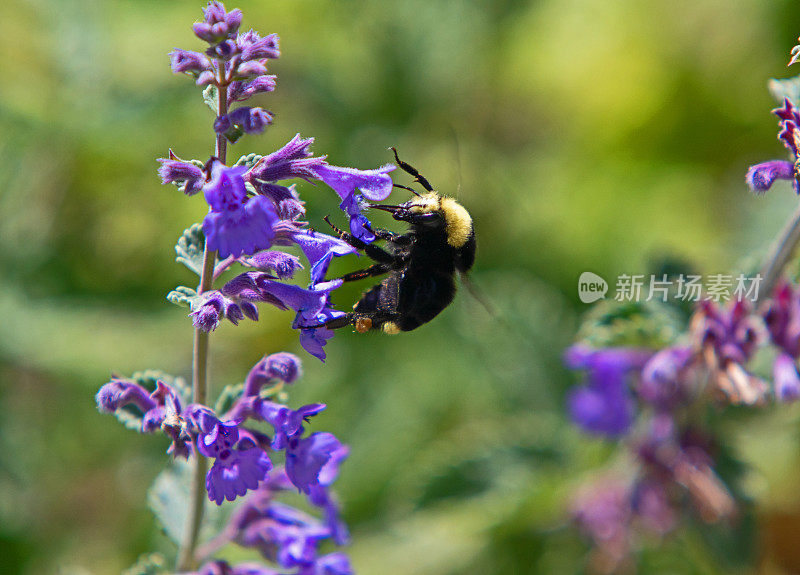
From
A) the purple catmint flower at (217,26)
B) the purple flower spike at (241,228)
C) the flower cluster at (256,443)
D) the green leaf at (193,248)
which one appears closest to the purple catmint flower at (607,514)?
the flower cluster at (256,443)

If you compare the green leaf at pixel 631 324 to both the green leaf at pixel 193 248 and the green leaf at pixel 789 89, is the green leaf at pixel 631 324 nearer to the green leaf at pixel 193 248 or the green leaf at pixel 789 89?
the green leaf at pixel 789 89

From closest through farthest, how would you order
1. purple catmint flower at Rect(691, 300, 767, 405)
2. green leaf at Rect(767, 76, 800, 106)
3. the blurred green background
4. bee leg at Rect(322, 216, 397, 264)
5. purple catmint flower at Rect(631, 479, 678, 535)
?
bee leg at Rect(322, 216, 397, 264) → green leaf at Rect(767, 76, 800, 106) → purple catmint flower at Rect(691, 300, 767, 405) → purple catmint flower at Rect(631, 479, 678, 535) → the blurred green background

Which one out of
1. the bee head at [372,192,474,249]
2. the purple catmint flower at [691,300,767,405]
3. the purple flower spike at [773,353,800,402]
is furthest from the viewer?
the purple catmint flower at [691,300,767,405]

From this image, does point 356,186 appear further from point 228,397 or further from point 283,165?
point 228,397

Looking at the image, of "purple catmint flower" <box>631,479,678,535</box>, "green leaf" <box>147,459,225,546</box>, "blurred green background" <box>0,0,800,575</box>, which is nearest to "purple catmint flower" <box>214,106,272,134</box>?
"green leaf" <box>147,459,225,546</box>

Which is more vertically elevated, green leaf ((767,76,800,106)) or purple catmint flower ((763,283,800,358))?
green leaf ((767,76,800,106))

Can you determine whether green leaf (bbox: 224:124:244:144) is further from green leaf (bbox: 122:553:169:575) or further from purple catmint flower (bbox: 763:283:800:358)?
purple catmint flower (bbox: 763:283:800:358)

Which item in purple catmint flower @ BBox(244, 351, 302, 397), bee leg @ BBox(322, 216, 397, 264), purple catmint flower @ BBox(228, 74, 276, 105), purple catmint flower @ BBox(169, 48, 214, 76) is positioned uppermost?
purple catmint flower @ BBox(169, 48, 214, 76)

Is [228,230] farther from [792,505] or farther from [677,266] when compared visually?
[792,505]

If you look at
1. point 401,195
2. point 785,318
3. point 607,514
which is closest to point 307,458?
point 785,318
